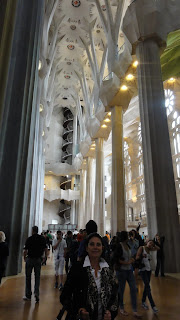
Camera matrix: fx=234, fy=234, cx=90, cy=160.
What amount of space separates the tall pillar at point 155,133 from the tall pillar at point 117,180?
4392 millimetres

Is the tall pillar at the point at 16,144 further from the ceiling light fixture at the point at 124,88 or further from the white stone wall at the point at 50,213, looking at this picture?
the white stone wall at the point at 50,213

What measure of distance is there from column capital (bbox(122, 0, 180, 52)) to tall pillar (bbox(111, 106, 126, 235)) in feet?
16.5

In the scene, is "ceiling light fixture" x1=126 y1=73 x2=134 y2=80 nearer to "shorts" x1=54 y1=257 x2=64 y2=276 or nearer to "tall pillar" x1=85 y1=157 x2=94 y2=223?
"shorts" x1=54 y1=257 x2=64 y2=276

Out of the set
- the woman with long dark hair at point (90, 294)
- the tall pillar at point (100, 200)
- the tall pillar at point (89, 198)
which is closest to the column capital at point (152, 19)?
the woman with long dark hair at point (90, 294)

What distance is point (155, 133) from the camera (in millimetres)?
7871

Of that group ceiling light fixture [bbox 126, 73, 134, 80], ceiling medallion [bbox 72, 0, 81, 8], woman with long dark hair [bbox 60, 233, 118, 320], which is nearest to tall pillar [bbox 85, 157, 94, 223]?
ceiling light fixture [bbox 126, 73, 134, 80]

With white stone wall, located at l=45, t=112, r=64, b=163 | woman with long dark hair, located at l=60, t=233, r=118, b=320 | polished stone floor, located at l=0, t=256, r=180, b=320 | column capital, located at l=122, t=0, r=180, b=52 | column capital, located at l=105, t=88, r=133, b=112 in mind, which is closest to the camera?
woman with long dark hair, located at l=60, t=233, r=118, b=320

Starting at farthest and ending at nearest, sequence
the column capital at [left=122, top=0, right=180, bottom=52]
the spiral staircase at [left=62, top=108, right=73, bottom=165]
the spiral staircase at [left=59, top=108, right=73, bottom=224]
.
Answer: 1. the spiral staircase at [left=62, top=108, right=73, bottom=165]
2. the spiral staircase at [left=59, top=108, right=73, bottom=224]
3. the column capital at [left=122, top=0, right=180, bottom=52]

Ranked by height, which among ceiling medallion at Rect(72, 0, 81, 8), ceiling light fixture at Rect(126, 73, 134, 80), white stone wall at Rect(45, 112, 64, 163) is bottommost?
ceiling light fixture at Rect(126, 73, 134, 80)

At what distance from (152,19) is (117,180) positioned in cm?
732

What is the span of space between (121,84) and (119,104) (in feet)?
4.59

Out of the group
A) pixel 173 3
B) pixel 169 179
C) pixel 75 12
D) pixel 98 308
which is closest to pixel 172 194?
pixel 169 179

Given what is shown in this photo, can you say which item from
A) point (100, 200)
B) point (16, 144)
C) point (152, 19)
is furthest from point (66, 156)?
point (16, 144)

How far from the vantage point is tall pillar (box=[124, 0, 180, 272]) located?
6.86m
